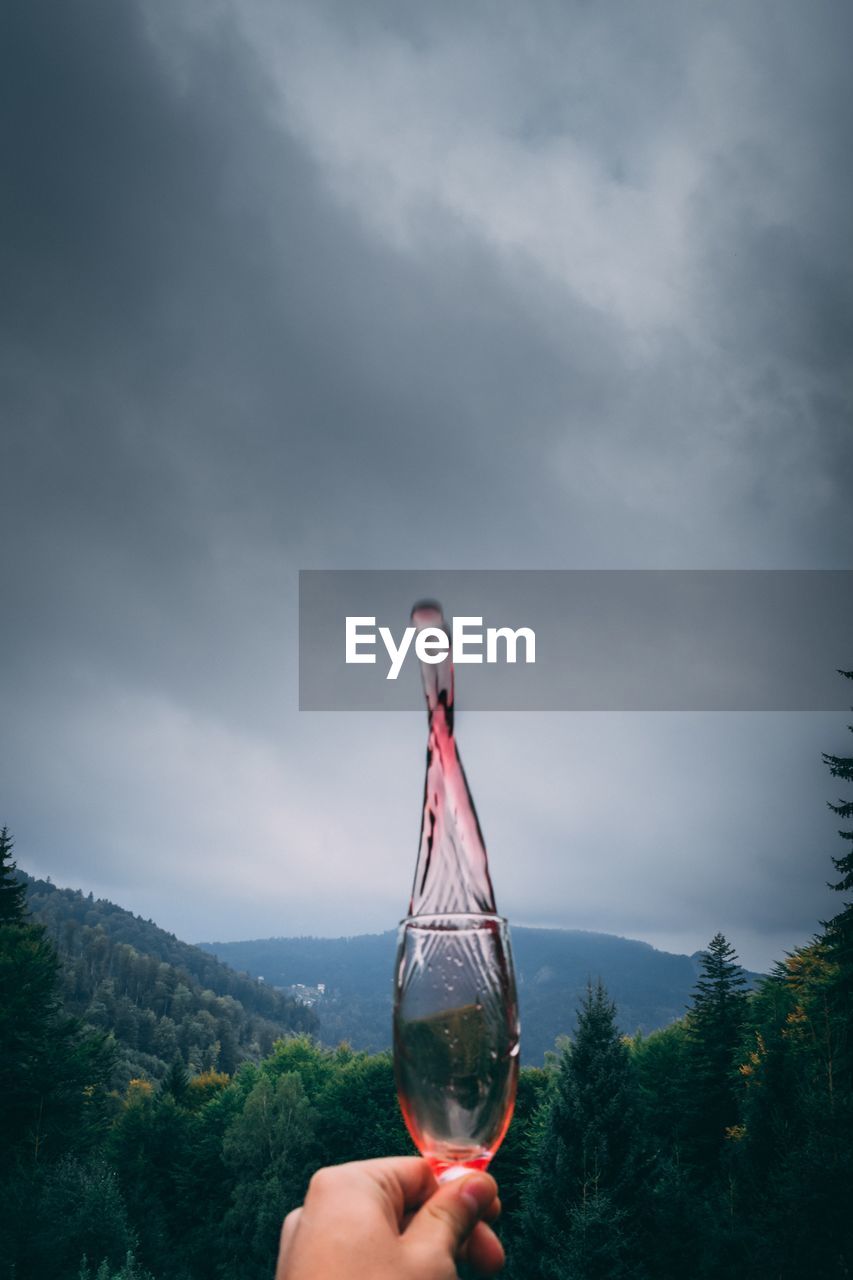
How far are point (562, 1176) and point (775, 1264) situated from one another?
735cm

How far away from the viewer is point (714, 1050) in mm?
43938

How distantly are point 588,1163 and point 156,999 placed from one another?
10881 centimetres

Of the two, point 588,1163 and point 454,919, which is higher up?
point 454,919

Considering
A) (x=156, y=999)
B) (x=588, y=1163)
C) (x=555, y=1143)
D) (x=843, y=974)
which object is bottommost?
(x=156, y=999)

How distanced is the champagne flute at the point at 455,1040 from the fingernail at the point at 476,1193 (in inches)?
1.5

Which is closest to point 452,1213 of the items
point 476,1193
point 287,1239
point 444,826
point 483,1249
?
point 476,1193

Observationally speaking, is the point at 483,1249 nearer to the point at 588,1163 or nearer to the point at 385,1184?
the point at 385,1184

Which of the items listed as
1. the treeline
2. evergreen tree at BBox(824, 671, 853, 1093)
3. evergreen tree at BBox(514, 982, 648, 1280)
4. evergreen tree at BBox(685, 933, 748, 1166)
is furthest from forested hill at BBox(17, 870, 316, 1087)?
evergreen tree at BBox(824, 671, 853, 1093)

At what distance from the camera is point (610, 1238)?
26.8 m

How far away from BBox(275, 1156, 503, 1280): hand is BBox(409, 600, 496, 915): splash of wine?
525 millimetres

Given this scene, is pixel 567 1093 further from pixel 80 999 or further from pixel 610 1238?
pixel 80 999

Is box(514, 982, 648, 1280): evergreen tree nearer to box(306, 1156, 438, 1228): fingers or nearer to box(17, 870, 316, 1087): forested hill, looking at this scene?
box(306, 1156, 438, 1228): fingers

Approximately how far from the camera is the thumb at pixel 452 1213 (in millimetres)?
1747

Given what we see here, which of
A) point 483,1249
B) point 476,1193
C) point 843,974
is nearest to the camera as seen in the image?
point 476,1193
